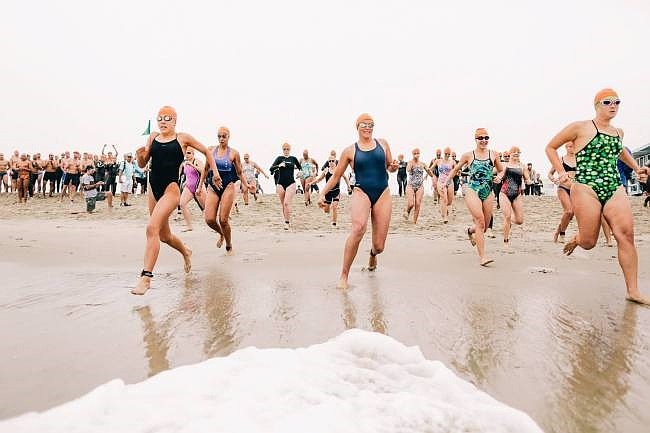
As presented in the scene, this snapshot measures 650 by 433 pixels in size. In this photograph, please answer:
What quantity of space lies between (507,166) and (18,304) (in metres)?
9.25

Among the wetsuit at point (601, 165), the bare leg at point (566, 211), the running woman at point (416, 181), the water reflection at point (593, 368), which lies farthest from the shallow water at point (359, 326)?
the running woman at point (416, 181)

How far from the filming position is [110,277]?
5.50 m

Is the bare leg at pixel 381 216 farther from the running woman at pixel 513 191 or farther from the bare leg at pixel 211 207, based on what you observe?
the running woman at pixel 513 191

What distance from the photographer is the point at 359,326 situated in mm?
3328

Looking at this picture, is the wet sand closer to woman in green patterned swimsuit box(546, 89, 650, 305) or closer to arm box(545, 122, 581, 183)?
woman in green patterned swimsuit box(546, 89, 650, 305)

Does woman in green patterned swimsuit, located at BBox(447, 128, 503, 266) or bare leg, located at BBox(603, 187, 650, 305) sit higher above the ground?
woman in green patterned swimsuit, located at BBox(447, 128, 503, 266)

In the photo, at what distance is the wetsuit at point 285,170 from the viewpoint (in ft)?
39.5

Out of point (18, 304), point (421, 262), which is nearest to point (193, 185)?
point (421, 262)

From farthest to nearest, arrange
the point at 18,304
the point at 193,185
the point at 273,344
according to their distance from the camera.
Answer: the point at 193,185 → the point at 18,304 → the point at 273,344

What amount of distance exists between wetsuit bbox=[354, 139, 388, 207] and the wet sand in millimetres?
1075

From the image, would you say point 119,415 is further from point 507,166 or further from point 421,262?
point 507,166

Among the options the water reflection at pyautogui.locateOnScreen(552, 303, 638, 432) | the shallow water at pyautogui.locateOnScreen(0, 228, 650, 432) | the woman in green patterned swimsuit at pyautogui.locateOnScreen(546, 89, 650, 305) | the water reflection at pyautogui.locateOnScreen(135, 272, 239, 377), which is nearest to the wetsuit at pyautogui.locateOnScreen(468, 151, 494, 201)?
the shallow water at pyautogui.locateOnScreen(0, 228, 650, 432)

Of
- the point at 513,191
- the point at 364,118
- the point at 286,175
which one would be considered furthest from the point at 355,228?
the point at 286,175

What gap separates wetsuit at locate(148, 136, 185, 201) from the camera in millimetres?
5215
